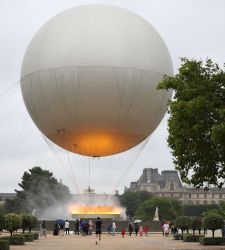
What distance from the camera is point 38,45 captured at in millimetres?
42375

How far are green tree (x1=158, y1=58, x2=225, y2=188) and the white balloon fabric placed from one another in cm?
1355

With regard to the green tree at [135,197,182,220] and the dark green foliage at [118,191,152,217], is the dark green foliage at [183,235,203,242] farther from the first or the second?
the dark green foliage at [118,191,152,217]

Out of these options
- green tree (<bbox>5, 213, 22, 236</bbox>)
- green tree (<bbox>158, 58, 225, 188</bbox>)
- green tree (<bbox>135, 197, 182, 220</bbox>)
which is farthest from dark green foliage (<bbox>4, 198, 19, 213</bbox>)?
green tree (<bbox>158, 58, 225, 188</bbox>)

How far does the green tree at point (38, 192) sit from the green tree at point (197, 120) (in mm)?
94764

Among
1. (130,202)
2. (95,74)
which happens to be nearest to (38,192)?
(130,202)

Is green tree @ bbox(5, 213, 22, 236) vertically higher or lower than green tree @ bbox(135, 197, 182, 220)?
lower

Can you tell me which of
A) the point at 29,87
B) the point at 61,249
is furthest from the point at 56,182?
the point at 61,249

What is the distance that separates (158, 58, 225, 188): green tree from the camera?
25906mm

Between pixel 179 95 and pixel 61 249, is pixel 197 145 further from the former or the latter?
pixel 61 249

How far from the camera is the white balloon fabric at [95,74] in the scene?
133ft

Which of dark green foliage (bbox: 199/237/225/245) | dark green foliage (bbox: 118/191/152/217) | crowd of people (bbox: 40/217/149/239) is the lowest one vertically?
dark green foliage (bbox: 199/237/225/245)

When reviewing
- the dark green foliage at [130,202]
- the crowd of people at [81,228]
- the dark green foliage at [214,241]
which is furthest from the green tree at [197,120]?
the dark green foliage at [130,202]

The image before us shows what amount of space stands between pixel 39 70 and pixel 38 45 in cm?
190

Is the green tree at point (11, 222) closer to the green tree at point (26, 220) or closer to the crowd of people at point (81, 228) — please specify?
the green tree at point (26, 220)
